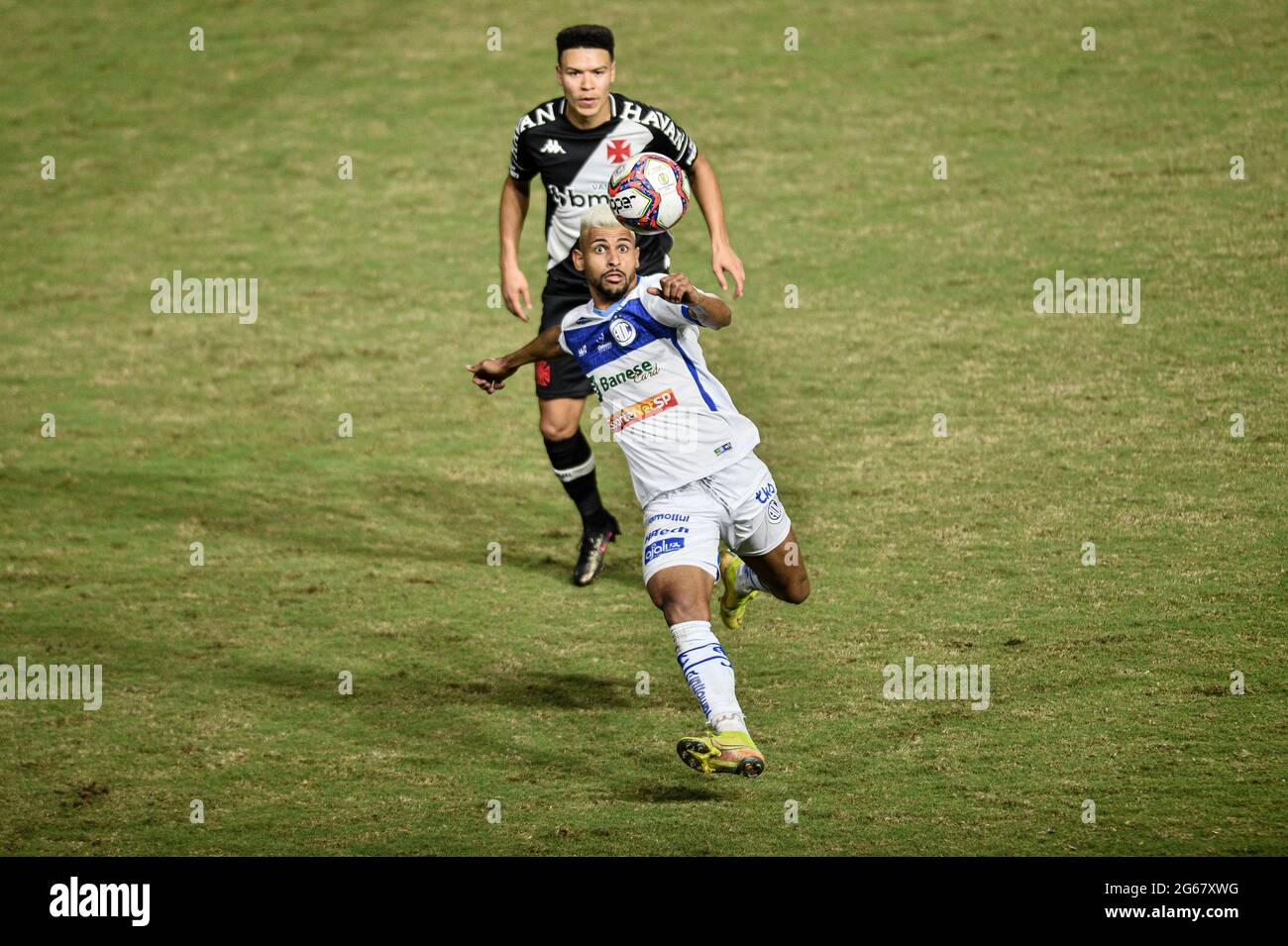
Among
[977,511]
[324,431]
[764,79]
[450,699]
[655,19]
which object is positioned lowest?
[450,699]

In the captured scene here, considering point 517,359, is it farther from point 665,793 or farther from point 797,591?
point 665,793

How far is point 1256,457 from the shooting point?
972cm

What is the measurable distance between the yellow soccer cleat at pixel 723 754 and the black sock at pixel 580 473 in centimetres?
325

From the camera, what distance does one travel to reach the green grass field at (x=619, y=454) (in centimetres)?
660

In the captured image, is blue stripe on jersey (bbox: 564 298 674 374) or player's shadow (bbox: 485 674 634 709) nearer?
blue stripe on jersey (bbox: 564 298 674 374)

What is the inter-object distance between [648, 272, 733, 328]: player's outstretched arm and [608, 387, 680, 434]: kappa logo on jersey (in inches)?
20.4

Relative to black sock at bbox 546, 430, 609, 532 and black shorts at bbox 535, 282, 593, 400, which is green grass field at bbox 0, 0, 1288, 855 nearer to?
black sock at bbox 546, 430, 609, 532

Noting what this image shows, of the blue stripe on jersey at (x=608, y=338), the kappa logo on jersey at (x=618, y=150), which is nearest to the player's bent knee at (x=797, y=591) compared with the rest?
the blue stripe on jersey at (x=608, y=338)

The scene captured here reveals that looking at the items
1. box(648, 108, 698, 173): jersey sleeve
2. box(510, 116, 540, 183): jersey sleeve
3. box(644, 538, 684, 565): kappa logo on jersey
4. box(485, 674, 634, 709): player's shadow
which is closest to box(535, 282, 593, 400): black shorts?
box(510, 116, 540, 183): jersey sleeve

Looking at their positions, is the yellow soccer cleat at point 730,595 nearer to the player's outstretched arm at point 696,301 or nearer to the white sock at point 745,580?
the white sock at point 745,580

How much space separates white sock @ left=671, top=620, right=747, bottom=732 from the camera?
6.06m

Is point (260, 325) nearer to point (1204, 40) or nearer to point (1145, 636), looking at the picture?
point (1145, 636)
